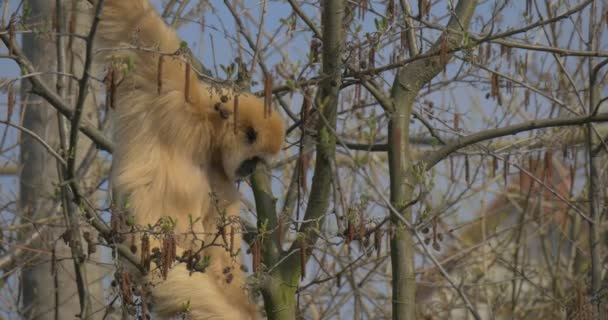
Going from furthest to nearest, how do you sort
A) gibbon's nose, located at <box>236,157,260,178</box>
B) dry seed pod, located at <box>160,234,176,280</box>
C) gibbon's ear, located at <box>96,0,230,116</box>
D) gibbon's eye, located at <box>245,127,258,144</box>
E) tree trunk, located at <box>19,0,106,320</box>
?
tree trunk, located at <box>19,0,106,320</box>, gibbon's eye, located at <box>245,127,258,144</box>, gibbon's nose, located at <box>236,157,260,178</box>, gibbon's ear, located at <box>96,0,230,116</box>, dry seed pod, located at <box>160,234,176,280</box>

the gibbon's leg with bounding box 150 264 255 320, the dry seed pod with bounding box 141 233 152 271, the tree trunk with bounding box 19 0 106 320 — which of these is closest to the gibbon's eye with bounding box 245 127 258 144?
the gibbon's leg with bounding box 150 264 255 320

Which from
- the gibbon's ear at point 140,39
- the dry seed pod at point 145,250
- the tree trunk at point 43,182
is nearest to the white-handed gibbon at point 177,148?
the gibbon's ear at point 140,39

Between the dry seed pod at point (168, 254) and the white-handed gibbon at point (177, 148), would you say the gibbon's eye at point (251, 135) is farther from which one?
the dry seed pod at point (168, 254)

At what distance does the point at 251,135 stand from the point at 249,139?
0.03m

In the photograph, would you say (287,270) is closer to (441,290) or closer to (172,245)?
(172,245)

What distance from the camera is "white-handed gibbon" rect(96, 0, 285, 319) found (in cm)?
535

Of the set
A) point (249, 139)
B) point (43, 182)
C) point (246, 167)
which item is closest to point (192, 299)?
point (246, 167)

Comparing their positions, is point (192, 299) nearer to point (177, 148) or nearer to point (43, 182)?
point (177, 148)

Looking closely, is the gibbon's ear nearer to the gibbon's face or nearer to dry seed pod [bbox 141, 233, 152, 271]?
the gibbon's face

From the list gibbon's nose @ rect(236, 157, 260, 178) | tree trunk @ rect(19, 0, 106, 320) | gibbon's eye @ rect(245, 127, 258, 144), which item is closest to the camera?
gibbon's nose @ rect(236, 157, 260, 178)

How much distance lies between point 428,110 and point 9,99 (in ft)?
9.15

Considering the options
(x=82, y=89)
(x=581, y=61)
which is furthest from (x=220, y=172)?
(x=581, y=61)

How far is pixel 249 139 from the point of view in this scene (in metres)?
6.12

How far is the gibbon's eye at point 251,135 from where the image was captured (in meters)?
6.09
